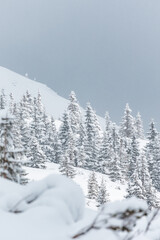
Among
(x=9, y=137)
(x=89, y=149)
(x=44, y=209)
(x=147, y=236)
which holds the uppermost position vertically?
(x=89, y=149)

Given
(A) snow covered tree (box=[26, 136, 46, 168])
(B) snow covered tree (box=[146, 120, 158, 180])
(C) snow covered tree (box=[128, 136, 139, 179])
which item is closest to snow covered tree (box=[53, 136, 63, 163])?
(A) snow covered tree (box=[26, 136, 46, 168])

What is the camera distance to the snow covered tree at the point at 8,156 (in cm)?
905

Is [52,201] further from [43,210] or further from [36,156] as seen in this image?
[36,156]

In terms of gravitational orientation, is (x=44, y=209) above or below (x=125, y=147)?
below

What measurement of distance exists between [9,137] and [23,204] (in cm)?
787

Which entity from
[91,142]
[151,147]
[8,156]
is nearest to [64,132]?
[91,142]

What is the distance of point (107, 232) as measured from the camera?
7.06ft

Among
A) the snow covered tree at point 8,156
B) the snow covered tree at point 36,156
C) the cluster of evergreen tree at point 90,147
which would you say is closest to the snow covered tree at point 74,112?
the cluster of evergreen tree at point 90,147

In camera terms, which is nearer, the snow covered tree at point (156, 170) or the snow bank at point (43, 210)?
the snow bank at point (43, 210)

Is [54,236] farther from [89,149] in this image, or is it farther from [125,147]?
[125,147]

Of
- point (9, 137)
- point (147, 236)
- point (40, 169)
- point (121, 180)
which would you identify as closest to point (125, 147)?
point (121, 180)

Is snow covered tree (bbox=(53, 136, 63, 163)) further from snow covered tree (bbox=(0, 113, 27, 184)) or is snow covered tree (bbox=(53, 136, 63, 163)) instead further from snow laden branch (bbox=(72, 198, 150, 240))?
snow laden branch (bbox=(72, 198, 150, 240))

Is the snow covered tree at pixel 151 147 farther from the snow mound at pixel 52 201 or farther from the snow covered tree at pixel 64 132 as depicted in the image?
the snow mound at pixel 52 201

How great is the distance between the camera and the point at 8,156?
949 centimetres
